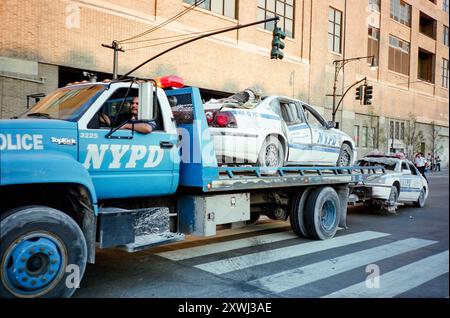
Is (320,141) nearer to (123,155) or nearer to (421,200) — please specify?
(123,155)

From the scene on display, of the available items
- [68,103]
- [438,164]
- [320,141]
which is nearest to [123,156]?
[68,103]

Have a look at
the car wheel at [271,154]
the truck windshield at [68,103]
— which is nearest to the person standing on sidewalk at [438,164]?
the car wheel at [271,154]

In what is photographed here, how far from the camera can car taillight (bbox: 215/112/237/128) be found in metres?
6.64

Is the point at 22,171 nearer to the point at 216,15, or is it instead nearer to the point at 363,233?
the point at 363,233

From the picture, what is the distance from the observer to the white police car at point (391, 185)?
11.6 metres

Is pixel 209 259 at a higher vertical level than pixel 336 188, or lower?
lower

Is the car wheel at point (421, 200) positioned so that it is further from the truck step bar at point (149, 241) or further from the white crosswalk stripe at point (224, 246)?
the truck step bar at point (149, 241)

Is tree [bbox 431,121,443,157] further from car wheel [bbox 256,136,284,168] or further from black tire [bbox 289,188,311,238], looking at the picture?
car wheel [bbox 256,136,284,168]

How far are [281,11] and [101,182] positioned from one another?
9.23 meters

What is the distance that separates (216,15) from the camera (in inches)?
799

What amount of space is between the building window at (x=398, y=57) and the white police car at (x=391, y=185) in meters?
2.94

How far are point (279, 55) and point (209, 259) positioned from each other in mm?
8600
